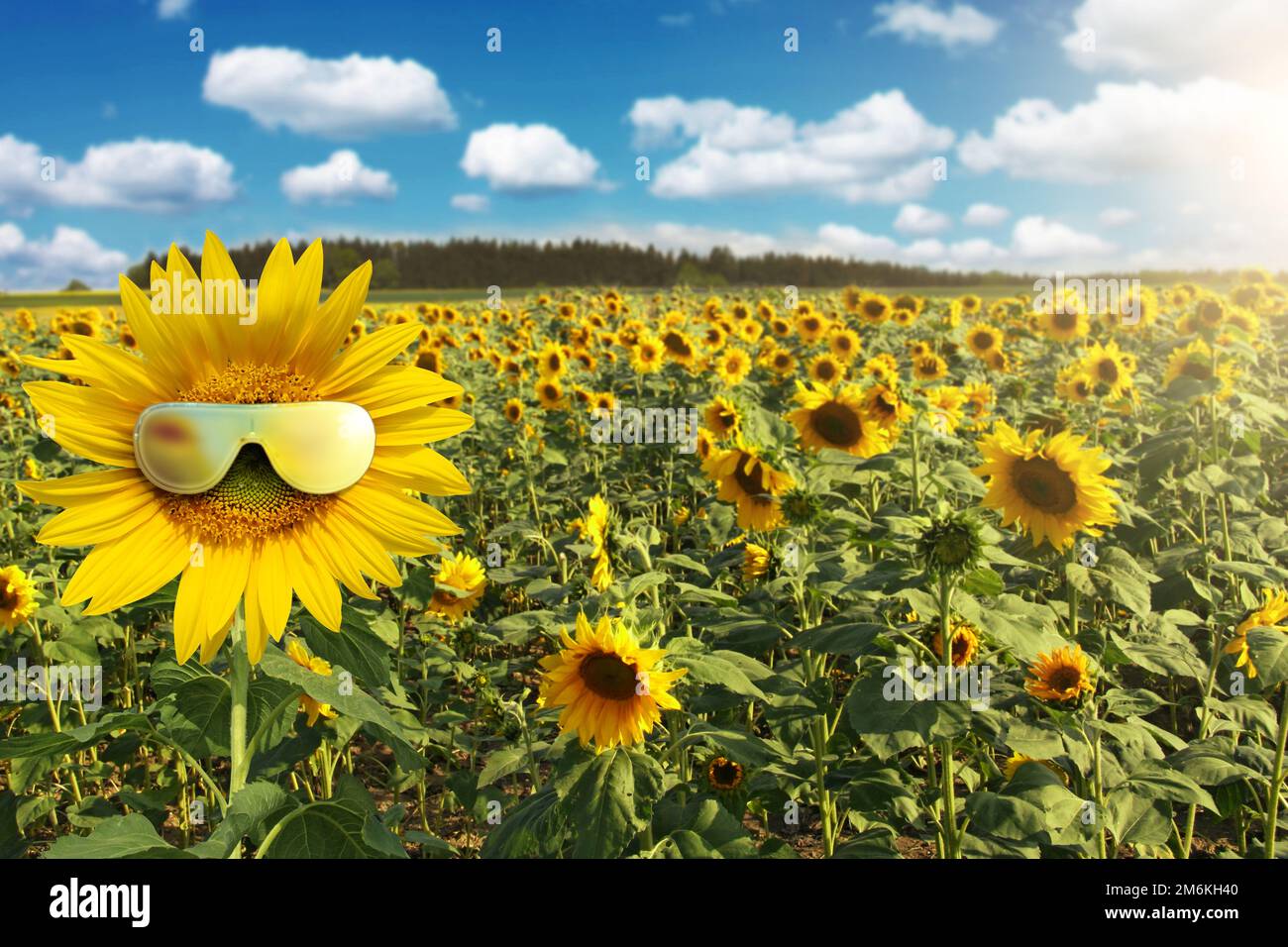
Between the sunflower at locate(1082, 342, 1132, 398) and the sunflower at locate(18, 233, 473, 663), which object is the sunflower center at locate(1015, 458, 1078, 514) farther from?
the sunflower at locate(1082, 342, 1132, 398)

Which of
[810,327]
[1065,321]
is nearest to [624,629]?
[1065,321]

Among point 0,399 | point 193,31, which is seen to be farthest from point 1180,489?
point 0,399

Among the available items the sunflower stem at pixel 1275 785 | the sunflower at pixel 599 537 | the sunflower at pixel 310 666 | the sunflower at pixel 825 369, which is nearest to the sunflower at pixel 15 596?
the sunflower at pixel 310 666

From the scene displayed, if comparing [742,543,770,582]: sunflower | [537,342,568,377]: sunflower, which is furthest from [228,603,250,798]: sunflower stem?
[537,342,568,377]: sunflower

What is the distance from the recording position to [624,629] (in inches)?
87.7

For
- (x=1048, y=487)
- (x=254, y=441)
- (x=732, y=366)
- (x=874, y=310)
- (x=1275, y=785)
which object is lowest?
(x=1275, y=785)

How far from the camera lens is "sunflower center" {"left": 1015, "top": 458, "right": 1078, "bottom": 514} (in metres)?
3.03

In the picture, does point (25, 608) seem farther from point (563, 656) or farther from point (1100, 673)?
point (1100, 673)

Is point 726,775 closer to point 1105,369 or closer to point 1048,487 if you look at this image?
point 1048,487

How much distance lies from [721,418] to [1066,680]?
2.61 metres

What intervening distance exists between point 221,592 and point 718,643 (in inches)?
89.2
